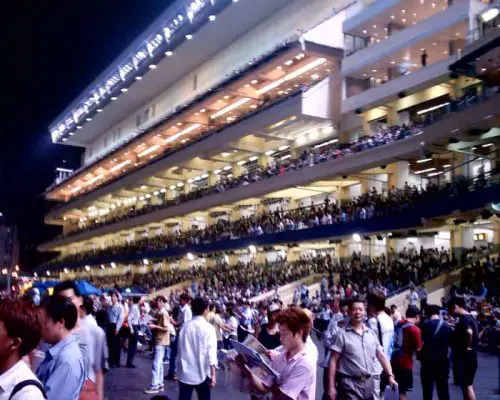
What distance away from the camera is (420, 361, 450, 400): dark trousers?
8172 mm

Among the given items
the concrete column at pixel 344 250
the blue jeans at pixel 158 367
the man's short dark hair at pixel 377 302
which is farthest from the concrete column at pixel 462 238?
the man's short dark hair at pixel 377 302

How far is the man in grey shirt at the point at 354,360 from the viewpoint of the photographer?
576 cm

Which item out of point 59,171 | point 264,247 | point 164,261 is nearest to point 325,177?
point 264,247

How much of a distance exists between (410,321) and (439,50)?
25.4 metres

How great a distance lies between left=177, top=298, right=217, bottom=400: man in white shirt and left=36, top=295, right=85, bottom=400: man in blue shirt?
2.90m

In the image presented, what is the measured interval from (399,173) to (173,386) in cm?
2272

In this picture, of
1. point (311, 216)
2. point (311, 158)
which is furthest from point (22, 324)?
point (311, 216)

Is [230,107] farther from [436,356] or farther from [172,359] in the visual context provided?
[436,356]

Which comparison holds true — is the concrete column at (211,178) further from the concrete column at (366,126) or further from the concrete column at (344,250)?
the concrete column at (366,126)

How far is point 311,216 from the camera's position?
113ft

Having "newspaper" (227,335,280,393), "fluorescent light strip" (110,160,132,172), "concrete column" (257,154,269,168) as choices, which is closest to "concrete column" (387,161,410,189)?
"concrete column" (257,154,269,168)

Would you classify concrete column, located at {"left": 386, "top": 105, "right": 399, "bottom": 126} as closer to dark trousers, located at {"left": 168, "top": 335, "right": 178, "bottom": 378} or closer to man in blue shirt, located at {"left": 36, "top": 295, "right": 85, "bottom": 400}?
dark trousers, located at {"left": 168, "top": 335, "right": 178, "bottom": 378}

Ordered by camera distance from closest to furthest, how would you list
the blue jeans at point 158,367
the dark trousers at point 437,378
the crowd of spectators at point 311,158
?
the dark trousers at point 437,378
the blue jeans at point 158,367
the crowd of spectators at point 311,158

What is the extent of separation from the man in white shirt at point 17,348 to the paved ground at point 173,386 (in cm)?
638
